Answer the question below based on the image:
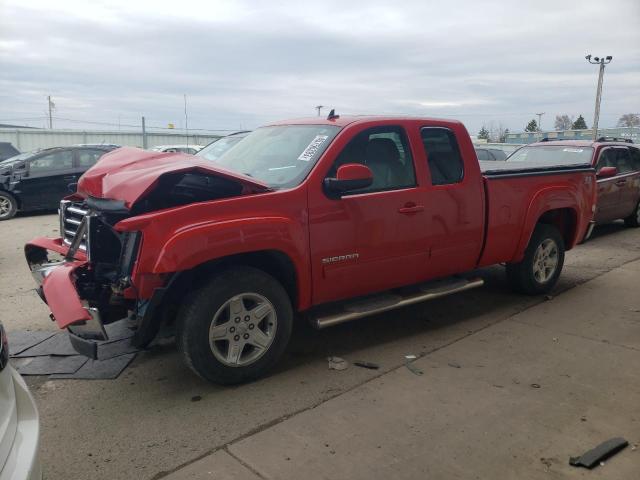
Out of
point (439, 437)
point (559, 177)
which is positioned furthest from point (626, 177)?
point (439, 437)

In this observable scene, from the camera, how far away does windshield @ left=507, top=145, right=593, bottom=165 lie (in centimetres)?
963

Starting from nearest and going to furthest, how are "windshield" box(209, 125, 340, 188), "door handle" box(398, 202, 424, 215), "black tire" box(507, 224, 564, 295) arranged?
"windshield" box(209, 125, 340, 188), "door handle" box(398, 202, 424, 215), "black tire" box(507, 224, 564, 295)

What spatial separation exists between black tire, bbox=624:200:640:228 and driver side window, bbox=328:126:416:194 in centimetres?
820

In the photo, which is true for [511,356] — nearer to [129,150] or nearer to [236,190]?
[236,190]

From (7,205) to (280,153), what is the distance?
986cm

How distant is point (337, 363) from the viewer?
4.32 m

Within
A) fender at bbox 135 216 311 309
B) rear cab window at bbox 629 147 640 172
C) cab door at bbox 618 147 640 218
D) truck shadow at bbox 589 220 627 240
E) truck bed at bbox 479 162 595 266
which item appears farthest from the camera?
rear cab window at bbox 629 147 640 172

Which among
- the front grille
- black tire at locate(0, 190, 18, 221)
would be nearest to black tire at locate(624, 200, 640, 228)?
the front grille

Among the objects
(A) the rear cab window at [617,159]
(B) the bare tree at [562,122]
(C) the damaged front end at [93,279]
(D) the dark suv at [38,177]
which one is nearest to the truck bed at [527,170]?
(C) the damaged front end at [93,279]

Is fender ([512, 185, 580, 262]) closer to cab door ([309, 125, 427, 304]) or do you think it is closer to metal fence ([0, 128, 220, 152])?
cab door ([309, 125, 427, 304])

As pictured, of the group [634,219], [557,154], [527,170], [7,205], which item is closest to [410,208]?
[527,170]

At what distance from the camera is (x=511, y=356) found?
448 cm

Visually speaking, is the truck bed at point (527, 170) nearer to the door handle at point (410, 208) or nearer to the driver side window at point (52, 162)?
the door handle at point (410, 208)

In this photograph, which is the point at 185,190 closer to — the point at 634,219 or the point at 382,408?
the point at 382,408
